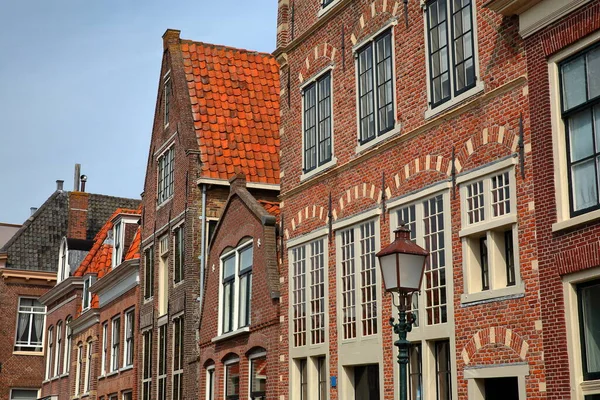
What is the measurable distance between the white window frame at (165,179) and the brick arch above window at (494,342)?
17243mm

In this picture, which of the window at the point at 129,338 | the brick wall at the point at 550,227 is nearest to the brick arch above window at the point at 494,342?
the brick wall at the point at 550,227

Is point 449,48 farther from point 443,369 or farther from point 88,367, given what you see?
point 88,367

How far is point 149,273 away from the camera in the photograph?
33000 mm

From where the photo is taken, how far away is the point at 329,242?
19.9 metres

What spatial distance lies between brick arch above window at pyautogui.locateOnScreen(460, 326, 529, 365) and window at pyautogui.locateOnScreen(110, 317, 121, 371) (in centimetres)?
2333

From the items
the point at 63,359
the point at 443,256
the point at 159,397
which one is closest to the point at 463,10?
the point at 443,256

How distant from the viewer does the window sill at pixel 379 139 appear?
17853 millimetres

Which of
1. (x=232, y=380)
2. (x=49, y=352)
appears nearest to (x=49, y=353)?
(x=49, y=352)

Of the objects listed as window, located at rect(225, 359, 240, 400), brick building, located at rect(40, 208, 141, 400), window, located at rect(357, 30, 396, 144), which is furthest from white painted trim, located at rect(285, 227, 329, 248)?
brick building, located at rect(40, 208, 141, 400)

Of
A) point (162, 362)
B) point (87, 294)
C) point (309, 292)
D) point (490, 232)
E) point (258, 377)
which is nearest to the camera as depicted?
point (490, 232)

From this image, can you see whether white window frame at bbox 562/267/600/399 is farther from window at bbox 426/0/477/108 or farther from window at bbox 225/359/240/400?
window at bbox 225/359/240/400

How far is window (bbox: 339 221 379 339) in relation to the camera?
1828cm

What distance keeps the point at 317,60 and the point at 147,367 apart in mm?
15134

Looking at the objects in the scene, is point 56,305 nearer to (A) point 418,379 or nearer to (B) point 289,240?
(B) point 289,240
